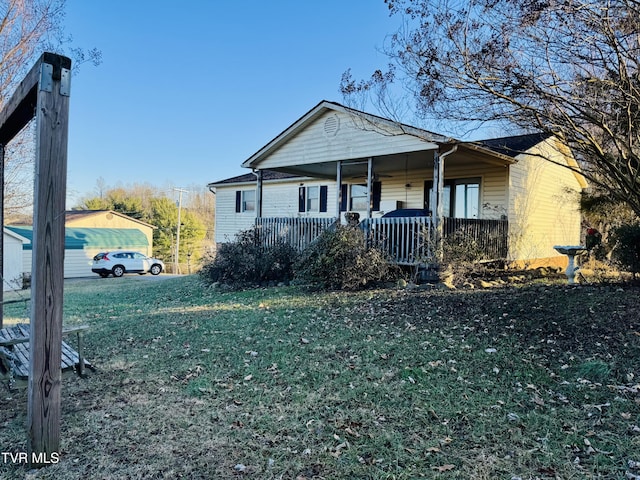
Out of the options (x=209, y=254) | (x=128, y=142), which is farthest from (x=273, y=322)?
(x=128, y=142)

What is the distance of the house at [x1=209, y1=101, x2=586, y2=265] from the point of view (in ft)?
34.5

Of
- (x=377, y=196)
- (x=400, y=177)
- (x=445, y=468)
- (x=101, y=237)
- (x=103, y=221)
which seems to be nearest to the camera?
(x=445, y=468)

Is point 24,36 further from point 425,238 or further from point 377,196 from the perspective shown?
point 377,196

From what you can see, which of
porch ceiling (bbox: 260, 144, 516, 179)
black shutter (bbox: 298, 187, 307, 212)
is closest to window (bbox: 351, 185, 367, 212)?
porch ceiling (bbox: 260, 144, 516, 179)

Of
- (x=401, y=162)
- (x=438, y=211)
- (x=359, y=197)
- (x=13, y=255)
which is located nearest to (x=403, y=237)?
(x=438, y=211)

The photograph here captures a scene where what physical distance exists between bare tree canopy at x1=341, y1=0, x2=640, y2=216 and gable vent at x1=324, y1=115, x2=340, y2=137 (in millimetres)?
6188

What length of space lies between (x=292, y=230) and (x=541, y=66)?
329 inches

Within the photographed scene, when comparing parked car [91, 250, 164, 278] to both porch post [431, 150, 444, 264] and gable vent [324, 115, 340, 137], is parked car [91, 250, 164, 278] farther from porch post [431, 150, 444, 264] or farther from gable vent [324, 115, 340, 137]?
porch post [431, 150, 444, 264]

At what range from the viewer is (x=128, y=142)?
36469 millimetres

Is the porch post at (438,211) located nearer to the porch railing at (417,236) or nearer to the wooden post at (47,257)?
the porch railing at (417,236)

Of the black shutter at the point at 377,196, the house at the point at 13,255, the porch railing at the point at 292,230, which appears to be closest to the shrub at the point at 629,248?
the porch railing at the point at 292,230

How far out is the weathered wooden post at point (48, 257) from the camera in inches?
109

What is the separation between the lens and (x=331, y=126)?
12.8 meters

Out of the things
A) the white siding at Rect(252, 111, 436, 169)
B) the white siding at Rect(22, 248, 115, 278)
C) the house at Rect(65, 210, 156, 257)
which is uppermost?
the white siding at Rect(252, 111, 436, 169)
